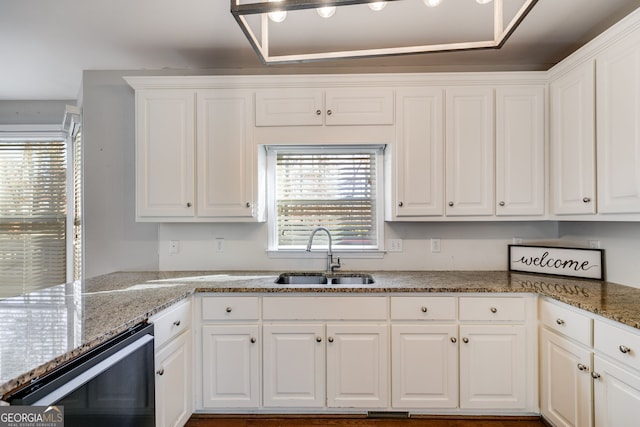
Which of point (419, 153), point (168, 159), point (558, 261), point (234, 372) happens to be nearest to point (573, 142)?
point (558, 261)

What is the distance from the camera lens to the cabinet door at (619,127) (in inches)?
66.4

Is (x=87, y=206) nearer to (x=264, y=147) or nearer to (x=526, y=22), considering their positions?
(x=264, y=147)

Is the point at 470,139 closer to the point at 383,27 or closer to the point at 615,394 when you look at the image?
the point at 383,27

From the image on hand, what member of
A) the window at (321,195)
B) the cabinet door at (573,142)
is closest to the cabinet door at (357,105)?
the window at (321,195)

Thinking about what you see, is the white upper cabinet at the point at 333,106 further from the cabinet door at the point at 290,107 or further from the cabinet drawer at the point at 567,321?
the cabinet drawer at the point at 567,321

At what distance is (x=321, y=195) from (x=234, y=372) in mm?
1467

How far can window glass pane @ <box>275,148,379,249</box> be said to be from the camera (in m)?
2.73

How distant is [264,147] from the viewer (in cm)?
258

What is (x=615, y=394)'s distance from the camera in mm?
1463

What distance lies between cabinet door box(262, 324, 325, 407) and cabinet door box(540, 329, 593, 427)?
135 centimetres

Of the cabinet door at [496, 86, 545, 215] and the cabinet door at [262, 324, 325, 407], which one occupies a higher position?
the cabinet door at [496, 86, 545, 215]

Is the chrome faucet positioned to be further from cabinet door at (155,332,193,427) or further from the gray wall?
cabinet door at (155,332,193,427)

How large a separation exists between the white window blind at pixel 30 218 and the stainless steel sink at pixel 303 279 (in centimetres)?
250

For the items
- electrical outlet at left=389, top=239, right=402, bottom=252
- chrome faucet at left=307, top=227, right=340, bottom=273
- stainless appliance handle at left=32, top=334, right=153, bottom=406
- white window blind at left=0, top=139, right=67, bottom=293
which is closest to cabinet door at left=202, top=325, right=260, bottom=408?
stainless appliance handle at left=32, top=334, right=153, bottom=406
